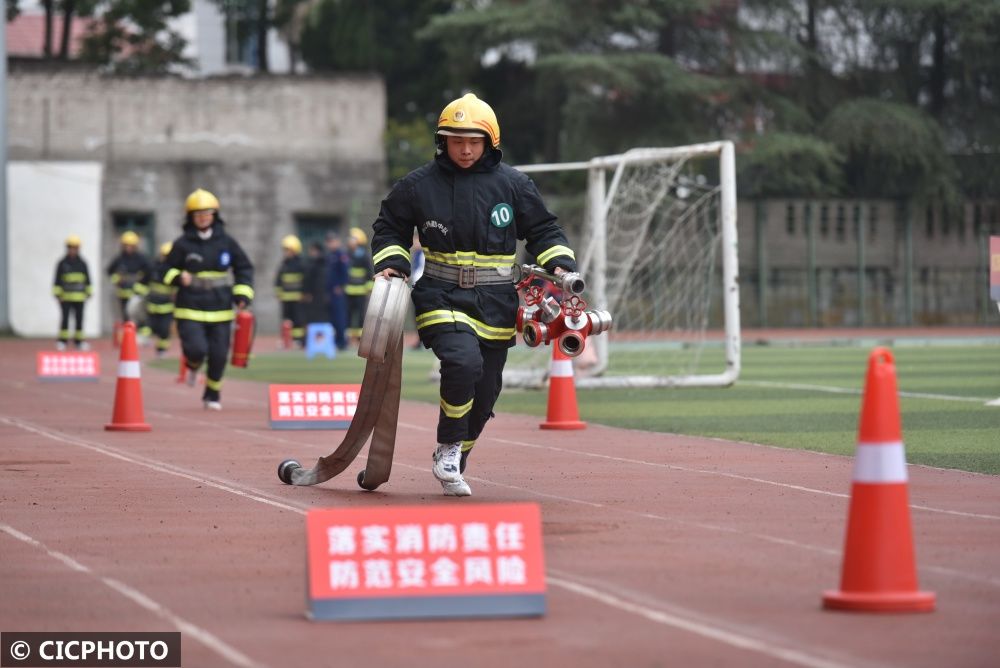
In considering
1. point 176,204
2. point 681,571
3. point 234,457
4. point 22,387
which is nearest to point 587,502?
point 681,571

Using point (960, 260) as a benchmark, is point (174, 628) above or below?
below

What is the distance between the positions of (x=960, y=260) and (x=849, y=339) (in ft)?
33.8

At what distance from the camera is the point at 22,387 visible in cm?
2417

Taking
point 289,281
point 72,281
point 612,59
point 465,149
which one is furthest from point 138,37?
point 465,149

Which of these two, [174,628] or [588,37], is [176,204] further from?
[174,628]

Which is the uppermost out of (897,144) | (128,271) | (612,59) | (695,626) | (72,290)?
(612,59)

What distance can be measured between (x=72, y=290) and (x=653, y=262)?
1513 cm

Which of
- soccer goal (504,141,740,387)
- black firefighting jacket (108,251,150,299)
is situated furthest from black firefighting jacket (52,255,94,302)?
soccer goal (504,141,740,387)

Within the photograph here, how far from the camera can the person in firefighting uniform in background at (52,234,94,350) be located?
3631 cm

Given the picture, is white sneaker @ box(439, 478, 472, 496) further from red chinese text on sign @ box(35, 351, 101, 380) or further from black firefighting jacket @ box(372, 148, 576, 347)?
red chinese text on sign @ box(35, 351, 101, 380)

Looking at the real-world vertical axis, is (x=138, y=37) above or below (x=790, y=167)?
above

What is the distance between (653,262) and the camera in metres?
25.2

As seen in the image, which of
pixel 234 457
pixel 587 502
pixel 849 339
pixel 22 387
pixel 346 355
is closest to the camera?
pixel 587 502

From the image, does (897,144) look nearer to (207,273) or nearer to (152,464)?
(207,273)
